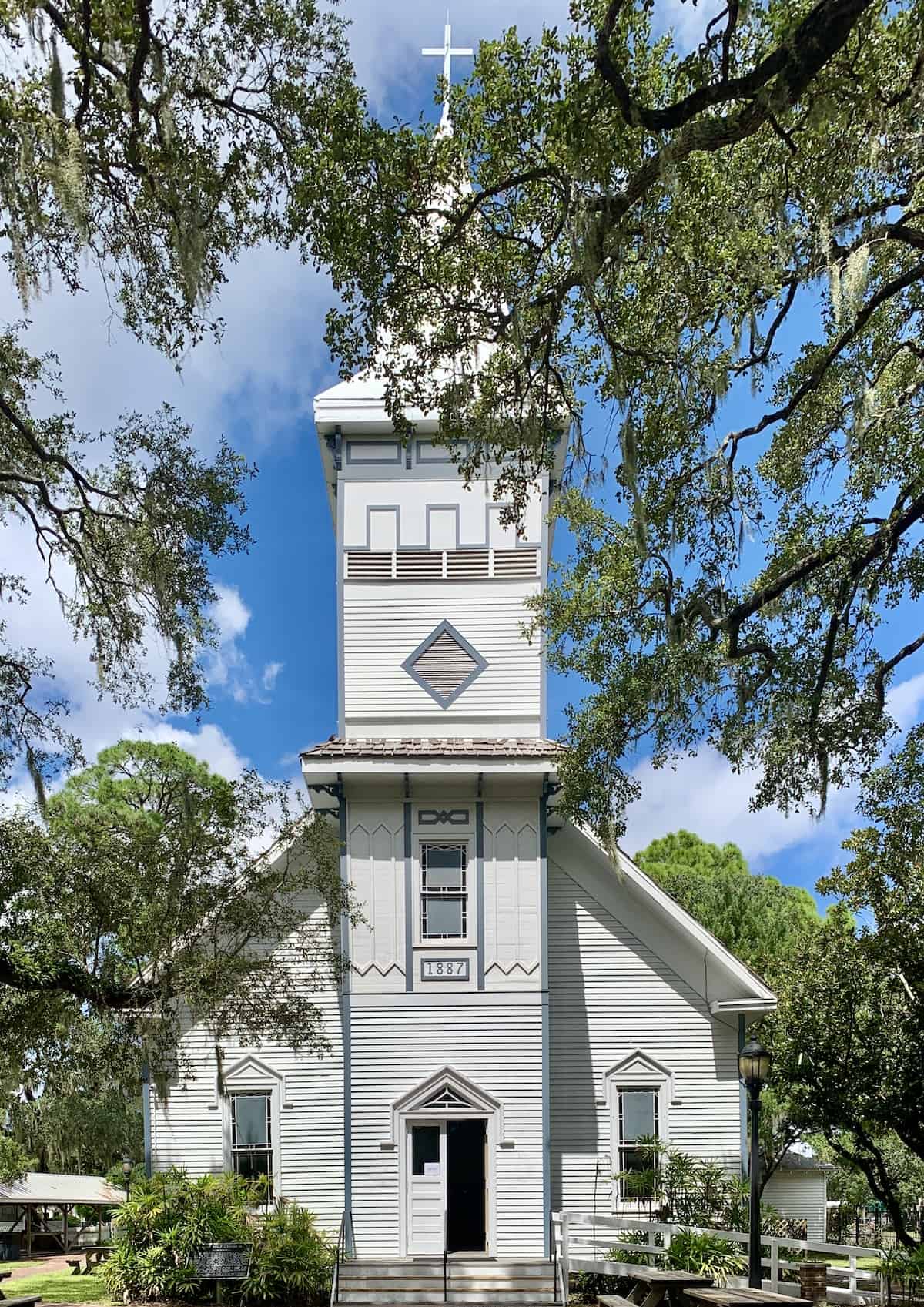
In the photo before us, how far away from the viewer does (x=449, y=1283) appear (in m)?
17.6

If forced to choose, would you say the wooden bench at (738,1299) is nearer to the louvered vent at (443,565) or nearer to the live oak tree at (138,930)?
the live oak tree at (138,930)

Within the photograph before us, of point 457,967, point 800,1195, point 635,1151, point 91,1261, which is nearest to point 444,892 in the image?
point 457,967

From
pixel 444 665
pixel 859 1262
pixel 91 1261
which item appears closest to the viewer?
pixel 444 665

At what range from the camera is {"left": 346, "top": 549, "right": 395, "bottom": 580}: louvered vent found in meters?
21.6

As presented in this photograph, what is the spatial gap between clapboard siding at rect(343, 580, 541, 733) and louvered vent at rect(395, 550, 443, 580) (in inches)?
6.5

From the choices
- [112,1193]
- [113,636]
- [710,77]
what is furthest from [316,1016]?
[112,1193]

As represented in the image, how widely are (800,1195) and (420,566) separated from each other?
19.6 m

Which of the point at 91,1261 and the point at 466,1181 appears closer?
the point at 466,1181

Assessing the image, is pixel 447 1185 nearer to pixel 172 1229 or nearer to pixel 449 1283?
pixel 449 1283

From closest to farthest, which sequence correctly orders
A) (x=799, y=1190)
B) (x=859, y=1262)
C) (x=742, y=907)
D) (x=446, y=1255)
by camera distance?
(x=446, y=1255)
(x=799, y=1190)
(x=859, y=1262)
(x=742, y=907)

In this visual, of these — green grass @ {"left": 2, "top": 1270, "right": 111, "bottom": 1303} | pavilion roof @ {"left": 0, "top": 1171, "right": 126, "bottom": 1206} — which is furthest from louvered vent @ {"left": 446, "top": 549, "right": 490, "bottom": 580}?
pavilion roof @ {"left": 0, "top": 1171, "right": 126, "bottom": 1206}

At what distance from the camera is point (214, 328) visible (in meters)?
10.6

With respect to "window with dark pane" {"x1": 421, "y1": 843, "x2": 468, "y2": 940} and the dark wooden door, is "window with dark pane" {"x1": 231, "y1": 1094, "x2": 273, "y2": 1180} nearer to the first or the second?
the dark wooden door

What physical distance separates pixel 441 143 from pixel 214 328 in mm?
2279
